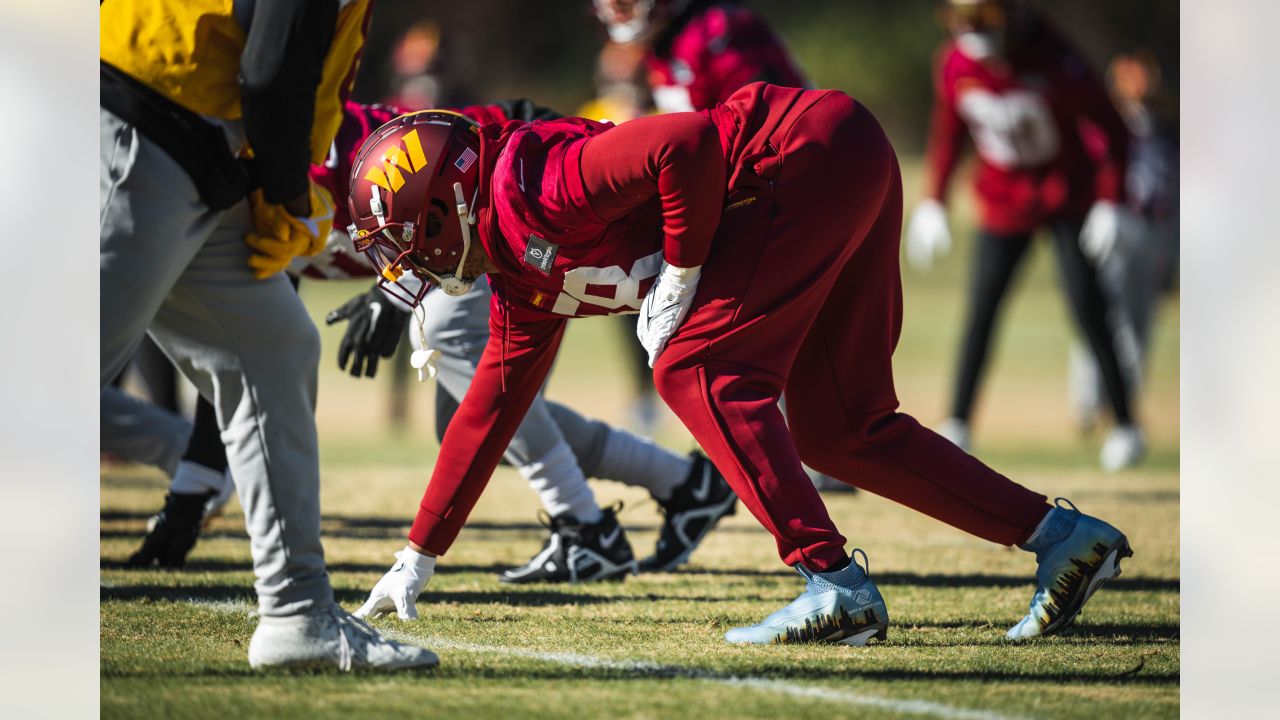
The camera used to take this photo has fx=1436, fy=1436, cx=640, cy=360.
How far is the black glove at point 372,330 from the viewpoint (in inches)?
151

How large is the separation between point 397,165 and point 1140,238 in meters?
7.99

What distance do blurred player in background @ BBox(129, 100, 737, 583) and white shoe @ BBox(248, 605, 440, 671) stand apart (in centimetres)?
89

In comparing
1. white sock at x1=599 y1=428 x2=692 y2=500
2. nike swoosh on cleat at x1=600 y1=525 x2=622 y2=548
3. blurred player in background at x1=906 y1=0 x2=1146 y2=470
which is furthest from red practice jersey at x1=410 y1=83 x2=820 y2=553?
blurred player in background at x1=906 y1=0 x2=1146 y2=470

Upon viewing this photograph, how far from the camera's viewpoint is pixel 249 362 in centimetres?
287

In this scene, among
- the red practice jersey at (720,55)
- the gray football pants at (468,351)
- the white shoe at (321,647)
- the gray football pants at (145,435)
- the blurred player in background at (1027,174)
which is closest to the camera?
the white shoe at (321,647)

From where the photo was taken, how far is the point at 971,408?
7.03 metres

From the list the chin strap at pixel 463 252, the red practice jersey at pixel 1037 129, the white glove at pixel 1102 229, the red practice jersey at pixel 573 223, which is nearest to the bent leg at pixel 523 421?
the red practice jersey at pixel 573 223

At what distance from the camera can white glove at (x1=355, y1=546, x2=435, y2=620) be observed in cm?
326

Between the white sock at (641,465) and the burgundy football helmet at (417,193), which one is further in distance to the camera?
the white sock at (641,465)

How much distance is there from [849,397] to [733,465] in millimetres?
424

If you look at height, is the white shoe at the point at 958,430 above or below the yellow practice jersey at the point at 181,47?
below

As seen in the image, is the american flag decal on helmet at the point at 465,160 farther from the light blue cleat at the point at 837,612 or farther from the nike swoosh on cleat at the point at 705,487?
the nike swoosh on cleat at the point at 705,487
